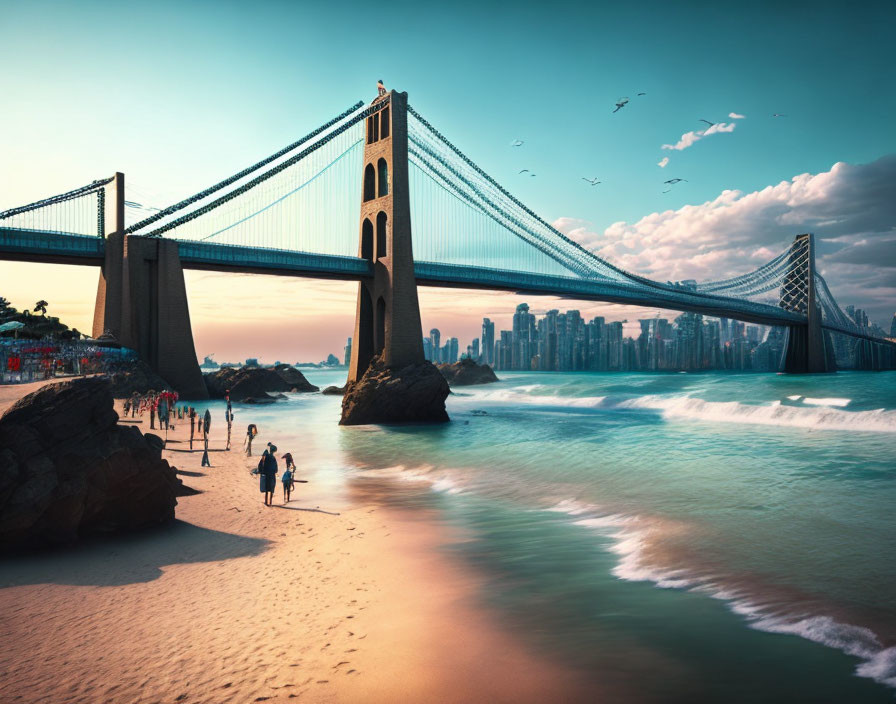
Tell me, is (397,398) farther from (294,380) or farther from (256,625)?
(294,380)

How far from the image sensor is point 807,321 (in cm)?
7106

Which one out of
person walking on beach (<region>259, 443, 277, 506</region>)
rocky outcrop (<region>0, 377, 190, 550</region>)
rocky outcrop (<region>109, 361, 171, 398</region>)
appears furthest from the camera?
rocky outcrop (<region>109, 361, 171, 398</region>)

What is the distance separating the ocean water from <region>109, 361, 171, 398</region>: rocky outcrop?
16.5 metres

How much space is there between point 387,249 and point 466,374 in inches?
2720

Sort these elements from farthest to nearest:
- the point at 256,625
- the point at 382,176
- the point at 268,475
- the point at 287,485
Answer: the point at 382,176 → the point at 287,485 → the point at 268,475 → the point at 256,625

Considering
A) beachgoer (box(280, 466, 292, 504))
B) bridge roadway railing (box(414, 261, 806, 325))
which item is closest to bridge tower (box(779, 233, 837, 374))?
bridge roadway railing (box(414, 261, 806, 325))

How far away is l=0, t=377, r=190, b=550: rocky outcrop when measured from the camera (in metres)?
7.54

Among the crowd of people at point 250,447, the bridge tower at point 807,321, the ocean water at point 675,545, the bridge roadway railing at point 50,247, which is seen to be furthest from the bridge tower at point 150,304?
the bridge tower at point 807,321

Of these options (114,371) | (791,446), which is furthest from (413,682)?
(114,371)

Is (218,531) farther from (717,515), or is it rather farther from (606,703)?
(717,515)

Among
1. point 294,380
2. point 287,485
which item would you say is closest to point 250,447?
point 287,485

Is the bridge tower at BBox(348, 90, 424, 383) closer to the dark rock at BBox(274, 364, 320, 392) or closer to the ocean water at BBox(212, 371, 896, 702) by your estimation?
the ocean water at BBox(212, 371, 896, 702)

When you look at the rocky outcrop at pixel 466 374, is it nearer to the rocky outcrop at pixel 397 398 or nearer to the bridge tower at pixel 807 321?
the bridge tower at pixel 807 321

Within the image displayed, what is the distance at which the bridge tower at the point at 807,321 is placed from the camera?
7044 cm
